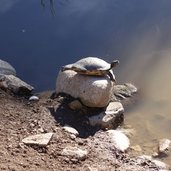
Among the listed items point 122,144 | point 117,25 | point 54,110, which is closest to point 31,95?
point 54,110

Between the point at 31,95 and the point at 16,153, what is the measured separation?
1.40m

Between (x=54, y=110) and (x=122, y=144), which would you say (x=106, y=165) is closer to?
(x=122, y=144)

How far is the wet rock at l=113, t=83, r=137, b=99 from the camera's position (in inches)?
192

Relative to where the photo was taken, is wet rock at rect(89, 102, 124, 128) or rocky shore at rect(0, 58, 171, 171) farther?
wet rock at rect(89, 102, 124, 128)

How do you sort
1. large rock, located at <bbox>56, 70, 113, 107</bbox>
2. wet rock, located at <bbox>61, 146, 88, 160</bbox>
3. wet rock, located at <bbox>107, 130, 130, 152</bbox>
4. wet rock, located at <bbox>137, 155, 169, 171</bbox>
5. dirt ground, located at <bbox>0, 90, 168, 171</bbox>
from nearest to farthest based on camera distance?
dirt ground, located at <bbox>0, 90, 168, 171</bbox>, wet rock, located at <bbox>61, 146, 88, 160</bbox>, wet rock, located at <bbox>137, 155, 169, 171</bbox>, wet rock, located at <bbox>107, 130, 130, 152</bbox>, large rock, located at <bbox>56, 70, 113, 107</bbox>

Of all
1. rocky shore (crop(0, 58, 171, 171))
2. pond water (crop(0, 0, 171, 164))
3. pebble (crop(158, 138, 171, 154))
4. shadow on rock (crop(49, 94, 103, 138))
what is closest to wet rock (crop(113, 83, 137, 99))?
rocky shore (crop(0, 58, 171, 171))

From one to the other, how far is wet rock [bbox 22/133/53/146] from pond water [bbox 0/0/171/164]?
1.02m

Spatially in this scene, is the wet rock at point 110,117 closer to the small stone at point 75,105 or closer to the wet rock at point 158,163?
the small stone at point 75,105

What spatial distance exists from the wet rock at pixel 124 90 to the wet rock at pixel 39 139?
4.34 feet

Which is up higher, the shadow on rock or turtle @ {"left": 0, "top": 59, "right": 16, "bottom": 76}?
turtle @ {"left": 0, "top": 59, "right": 16, "bottom": 76}

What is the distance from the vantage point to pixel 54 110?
432cm

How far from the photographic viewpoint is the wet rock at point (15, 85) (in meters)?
4.61

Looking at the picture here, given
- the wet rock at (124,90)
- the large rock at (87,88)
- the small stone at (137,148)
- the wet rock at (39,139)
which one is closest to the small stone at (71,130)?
the wet rock at (39,139)

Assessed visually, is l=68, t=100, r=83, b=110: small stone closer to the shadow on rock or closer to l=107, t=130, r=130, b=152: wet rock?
the shadow on rock
